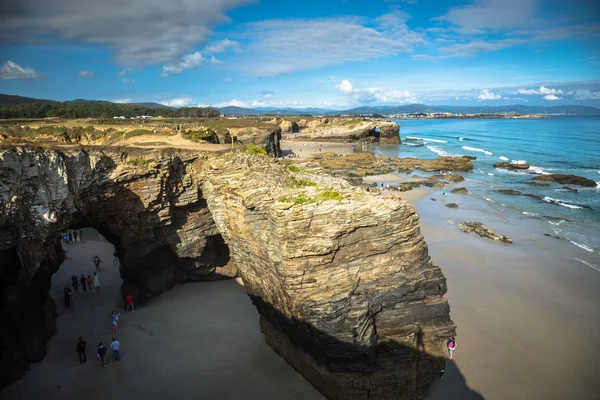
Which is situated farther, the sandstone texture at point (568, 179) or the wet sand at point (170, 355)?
the sandstone texture at point (568, 179)

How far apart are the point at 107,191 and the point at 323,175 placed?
997 centimetres

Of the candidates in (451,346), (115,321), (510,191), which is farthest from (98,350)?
(510,191)

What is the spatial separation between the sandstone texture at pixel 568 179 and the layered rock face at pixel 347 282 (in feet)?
154

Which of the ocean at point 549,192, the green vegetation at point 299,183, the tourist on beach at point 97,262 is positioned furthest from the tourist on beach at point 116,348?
the ocean at point 549,192

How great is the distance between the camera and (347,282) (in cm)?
1166

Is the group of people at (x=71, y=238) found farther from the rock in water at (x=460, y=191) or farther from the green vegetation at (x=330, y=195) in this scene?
the rock in water at (x=460, y=191)

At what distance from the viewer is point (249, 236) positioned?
13.6 metres

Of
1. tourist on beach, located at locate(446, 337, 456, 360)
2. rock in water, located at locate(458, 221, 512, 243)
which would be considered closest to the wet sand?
tourist on beach, located at locate(446, 337, 456, 360)

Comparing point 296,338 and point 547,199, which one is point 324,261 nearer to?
point 296,338

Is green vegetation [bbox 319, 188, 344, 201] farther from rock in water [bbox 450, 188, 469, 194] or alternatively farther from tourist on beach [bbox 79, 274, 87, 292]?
rock in water [bbox 450, 188, 469, 194]

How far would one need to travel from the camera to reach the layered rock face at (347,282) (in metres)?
11.3

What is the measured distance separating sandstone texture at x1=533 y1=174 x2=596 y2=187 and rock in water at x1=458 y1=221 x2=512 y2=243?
1005 inches

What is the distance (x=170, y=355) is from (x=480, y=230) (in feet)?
88.1

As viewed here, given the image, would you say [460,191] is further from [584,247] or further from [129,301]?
[129,301]
